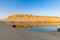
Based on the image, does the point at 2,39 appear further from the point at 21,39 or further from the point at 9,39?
the point at 21,39

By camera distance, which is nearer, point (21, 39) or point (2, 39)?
point (2, 39)

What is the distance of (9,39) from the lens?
5574mm

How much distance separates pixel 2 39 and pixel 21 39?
32.6 inches

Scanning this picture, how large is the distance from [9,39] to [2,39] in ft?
0.99

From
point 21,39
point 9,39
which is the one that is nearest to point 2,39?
point 9,39

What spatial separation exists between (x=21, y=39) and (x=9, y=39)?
0.53 metres

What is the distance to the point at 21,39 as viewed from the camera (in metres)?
5.83

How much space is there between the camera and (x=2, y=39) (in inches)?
213
